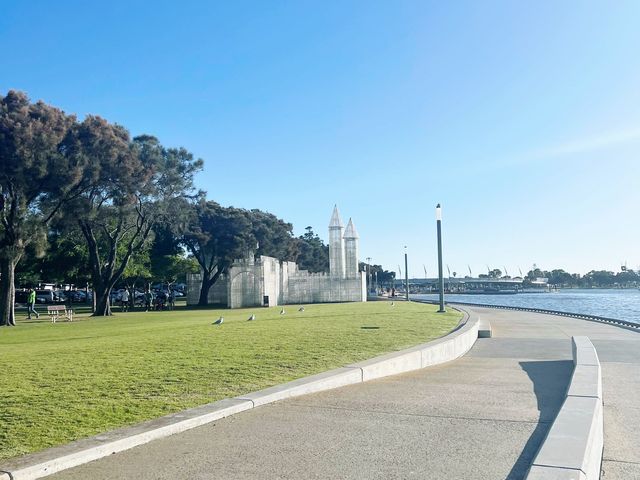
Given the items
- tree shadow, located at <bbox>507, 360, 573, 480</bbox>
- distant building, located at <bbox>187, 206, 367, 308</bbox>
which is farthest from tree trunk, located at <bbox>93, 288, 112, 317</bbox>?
tree shadow, located at <bbox>507, 360, 573, 480</bbox>

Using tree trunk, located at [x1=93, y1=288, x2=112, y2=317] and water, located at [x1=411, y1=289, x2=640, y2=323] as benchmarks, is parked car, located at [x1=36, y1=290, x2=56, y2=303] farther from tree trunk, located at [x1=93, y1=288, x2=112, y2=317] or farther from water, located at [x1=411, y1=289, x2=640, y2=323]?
water, located at [x1=411, y1=289, x2=640, y2=323]

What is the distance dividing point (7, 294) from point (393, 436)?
2713cm

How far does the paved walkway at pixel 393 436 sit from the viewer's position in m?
5.05

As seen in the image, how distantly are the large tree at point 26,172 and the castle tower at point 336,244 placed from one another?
28180 millimetres

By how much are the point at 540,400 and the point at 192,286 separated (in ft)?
160

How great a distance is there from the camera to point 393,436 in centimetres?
611

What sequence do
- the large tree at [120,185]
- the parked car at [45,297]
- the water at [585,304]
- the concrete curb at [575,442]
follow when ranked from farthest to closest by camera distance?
→ the parked car at [45,297]
the water at [585,304]
the large tree at [120,185]
the concrete curb at [575,442]

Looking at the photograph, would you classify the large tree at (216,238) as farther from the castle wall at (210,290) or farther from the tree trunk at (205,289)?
the castle wall at (210,290)

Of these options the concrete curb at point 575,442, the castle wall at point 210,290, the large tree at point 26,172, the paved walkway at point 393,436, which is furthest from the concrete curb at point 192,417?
the castle wall at point 210,290

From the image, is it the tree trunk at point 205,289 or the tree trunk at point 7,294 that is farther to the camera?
the tree trunk at point 205,289

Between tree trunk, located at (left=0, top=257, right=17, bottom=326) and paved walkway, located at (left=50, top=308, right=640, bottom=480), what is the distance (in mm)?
23957

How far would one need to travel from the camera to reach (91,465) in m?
5.16

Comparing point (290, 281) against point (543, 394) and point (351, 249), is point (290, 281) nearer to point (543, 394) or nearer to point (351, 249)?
point (351, 249)

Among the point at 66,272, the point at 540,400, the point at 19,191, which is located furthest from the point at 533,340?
the point at 66,272
